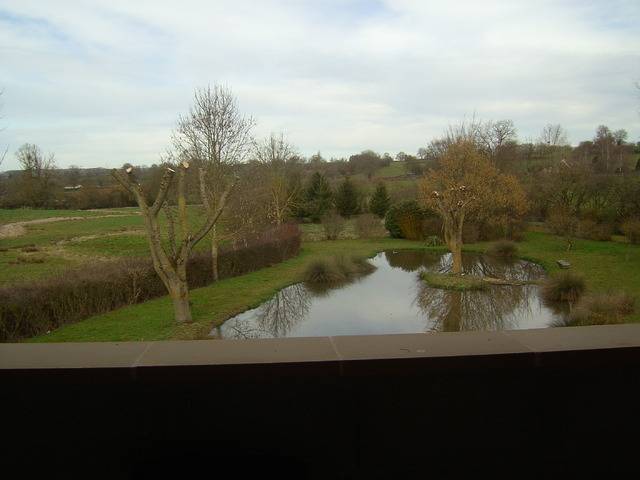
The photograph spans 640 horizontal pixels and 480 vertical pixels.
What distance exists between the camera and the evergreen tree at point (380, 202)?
37156mm

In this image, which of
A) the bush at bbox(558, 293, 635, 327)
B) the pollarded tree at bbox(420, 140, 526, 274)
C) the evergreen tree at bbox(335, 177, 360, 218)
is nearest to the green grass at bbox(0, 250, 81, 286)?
the bush at bbox(558, 293, 635, 327)

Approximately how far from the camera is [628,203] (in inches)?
964

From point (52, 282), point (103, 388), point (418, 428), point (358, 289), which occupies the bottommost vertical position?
point (358, 289)

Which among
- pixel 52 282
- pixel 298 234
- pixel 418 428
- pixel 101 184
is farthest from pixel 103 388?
pixel 101 184

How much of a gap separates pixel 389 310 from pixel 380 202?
2526 cm

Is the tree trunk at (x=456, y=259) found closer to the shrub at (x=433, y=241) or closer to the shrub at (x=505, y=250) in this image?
the shrub at (x=505, y=250)

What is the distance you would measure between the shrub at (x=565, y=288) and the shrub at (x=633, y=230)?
11.4m

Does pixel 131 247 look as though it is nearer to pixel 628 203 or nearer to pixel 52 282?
pixel 52 282

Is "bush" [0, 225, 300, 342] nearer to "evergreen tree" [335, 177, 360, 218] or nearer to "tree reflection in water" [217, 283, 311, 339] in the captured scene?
"tree reflection in water" [217, 283, 311, 339]

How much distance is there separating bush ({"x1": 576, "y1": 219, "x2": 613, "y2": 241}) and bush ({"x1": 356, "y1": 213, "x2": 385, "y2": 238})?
11423mm

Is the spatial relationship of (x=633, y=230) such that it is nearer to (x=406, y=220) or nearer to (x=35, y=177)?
(x=406, y=220)

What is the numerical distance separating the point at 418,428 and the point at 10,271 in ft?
55.2

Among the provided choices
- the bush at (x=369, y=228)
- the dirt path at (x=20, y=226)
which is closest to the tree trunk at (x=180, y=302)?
the dirt path at (x=20, y=226)

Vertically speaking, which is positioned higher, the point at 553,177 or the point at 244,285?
the point at 553,177
